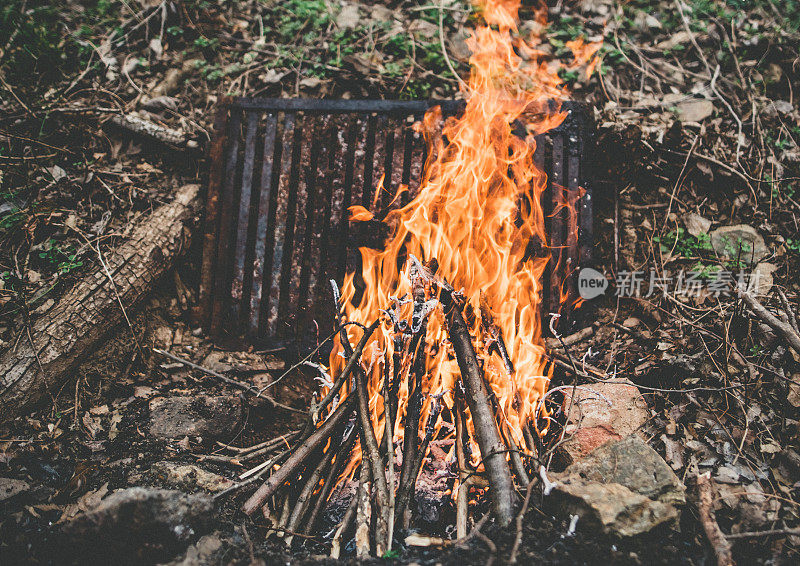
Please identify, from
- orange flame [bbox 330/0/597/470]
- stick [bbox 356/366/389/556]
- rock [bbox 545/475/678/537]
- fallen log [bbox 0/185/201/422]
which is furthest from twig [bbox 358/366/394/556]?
fallen log [bbox 0/185/201/422]

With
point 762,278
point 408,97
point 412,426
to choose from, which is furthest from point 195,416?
point 762,278

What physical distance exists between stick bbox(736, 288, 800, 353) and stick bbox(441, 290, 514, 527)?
1639mm

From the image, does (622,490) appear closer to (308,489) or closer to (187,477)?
(308,489)

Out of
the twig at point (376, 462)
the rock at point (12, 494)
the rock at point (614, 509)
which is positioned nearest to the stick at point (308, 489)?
the twig at point (376, 462)

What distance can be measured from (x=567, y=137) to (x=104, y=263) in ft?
11.2

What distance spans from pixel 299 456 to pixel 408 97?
2926 millimetres

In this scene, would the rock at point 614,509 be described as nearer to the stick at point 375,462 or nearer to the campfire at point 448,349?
the campfire at point 448,349

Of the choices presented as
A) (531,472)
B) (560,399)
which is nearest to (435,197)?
(560,399)

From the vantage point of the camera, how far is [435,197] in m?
3.00

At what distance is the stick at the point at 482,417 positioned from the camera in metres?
1.78

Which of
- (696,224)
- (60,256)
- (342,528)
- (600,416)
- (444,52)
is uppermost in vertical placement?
(444,52)

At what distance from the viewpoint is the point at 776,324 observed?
7.63 feet

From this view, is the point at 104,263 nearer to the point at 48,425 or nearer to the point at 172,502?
the point at 48,425

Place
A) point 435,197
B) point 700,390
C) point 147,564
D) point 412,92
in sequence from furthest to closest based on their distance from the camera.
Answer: point 412,92 → point 435,197 → point 700,390 → point 147,564
